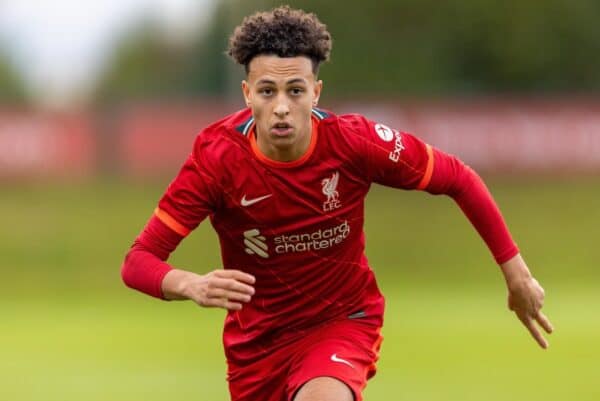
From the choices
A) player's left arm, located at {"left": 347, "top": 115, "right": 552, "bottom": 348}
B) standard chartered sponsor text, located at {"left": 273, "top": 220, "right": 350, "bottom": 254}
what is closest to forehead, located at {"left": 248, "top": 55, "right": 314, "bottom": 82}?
player's left arm, located at {"left": 347, "top": 115, "right": 552, "bottom": 348}

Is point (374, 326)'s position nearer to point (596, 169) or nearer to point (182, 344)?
point (182, 344)

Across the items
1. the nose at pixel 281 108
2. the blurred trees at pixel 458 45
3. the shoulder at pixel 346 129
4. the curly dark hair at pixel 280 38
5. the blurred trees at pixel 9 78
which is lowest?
the blurred trees at pixel 9 78

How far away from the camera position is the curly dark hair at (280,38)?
736 cm

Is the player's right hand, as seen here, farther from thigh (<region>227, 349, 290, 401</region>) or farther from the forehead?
the forehead

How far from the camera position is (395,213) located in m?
31.4

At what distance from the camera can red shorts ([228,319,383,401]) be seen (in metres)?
7.26

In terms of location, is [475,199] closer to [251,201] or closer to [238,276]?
[251,201]

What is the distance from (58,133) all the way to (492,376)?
20.1 metres

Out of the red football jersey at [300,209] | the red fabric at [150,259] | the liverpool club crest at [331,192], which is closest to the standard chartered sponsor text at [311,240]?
the red football jersey at [300,209]

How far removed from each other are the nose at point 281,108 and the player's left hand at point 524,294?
146 centimetres

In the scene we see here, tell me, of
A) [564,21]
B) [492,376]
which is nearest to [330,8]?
[564,21]

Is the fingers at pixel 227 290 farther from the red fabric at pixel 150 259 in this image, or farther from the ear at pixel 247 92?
the ear at pixel 247 92

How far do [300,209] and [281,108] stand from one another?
1.93 feet

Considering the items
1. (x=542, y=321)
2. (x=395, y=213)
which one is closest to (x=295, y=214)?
(x=542, y=321)
